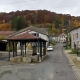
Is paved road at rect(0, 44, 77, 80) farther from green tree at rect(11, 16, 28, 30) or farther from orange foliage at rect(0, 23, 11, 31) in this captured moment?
orange foliage at rect(0, 23, 11, 31)

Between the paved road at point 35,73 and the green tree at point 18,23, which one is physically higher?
the green tree at point 18,23

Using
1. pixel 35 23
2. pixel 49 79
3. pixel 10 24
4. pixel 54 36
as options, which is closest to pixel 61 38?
pixel 54 36

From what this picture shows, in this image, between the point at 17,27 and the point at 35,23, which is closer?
the point at 17,27

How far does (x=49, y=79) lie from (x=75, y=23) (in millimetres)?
84318

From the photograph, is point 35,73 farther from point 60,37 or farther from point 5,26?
point 60,37

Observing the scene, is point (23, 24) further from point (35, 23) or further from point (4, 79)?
point (4, 79)

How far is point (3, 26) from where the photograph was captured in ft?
368

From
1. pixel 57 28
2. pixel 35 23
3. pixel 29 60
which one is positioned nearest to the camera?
pixel 29 60

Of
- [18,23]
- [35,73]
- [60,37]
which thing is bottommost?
[35,73]

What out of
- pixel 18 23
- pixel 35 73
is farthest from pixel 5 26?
pixel 35 73

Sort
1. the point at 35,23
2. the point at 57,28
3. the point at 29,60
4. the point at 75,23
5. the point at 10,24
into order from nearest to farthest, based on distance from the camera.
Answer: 1. the point at 29,60
2. the point at 75,23
3. the point at 10,24
4. the point at 35,23
5. the point at 57,28

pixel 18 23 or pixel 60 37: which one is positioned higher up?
pixel 18 23

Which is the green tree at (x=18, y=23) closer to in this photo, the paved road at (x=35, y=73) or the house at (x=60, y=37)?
the house at (x=60, y=37)

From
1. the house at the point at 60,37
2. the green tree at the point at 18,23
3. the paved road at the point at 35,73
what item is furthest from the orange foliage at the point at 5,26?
the paved road at the point at 35,73
